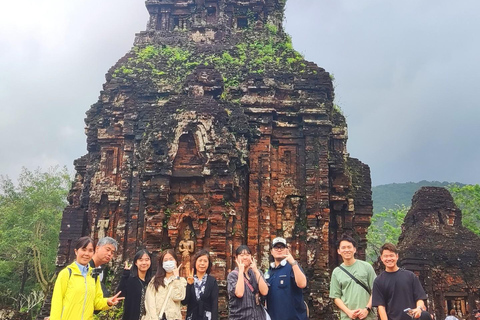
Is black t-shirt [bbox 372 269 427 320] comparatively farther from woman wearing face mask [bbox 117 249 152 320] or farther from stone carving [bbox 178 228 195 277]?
stone carving [bbox 178 228 195 277]

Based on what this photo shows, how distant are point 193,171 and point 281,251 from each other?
241 inches

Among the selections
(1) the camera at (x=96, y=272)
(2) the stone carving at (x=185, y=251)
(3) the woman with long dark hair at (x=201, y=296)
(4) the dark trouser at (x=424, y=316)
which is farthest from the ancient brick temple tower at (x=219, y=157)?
(4) the dark trouser at (x=424, y=316)

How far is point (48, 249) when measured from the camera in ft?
87.1

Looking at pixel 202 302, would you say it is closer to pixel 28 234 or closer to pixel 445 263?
pixel 445 263

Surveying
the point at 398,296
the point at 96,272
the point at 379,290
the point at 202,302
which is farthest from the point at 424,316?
the point at 96,272

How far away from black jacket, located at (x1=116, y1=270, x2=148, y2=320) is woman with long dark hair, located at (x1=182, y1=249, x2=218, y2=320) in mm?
550

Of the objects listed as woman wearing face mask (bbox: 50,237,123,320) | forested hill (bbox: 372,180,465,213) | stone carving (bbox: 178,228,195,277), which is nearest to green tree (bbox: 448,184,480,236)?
stone carving (bbox: 178,228,195,277)

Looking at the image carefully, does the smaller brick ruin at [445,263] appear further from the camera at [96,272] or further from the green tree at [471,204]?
the camera at [96,272]

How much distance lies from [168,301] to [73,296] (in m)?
1.13

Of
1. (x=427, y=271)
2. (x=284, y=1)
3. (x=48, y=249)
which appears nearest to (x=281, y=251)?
(x=427, y=271)

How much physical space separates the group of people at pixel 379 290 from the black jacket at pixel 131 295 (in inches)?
93.3

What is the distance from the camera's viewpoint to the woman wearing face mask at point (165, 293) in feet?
17.1

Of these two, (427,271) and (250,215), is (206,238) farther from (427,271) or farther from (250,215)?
(427,271)

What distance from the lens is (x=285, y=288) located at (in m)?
5.41
